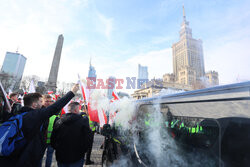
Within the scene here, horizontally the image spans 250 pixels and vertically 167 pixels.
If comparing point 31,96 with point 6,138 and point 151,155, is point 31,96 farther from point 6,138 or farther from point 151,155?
point 151,155

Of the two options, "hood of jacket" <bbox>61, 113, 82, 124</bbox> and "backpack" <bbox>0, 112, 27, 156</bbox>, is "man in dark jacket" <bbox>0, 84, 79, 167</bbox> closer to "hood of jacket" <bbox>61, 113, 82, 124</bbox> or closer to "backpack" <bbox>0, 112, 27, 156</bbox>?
"backpack" <bbox>0, 112, 27, 156</bbox>

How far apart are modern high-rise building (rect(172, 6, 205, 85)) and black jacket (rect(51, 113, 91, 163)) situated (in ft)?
213

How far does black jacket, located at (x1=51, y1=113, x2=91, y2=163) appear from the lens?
83.8 inches

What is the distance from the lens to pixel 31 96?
5.74 ft

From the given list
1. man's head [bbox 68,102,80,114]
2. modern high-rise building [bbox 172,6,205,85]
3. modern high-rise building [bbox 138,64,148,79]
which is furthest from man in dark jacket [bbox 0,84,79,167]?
modern high-rise building [bbox 138,64,148,79]

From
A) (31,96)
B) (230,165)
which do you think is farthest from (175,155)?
(31,96)

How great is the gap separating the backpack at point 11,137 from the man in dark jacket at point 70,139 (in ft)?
2.69

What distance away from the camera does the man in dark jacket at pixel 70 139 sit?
213 centimetres

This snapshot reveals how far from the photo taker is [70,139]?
2.13 metres

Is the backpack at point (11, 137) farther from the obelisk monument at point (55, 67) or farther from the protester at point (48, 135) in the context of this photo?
the obelisk monument at point (55, 67)

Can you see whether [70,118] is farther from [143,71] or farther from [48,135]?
[143,71]

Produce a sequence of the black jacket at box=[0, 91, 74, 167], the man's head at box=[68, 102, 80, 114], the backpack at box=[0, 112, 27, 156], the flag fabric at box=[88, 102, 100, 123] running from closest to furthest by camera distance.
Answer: the backpack at box=[0, 112, 27, 156] < the black jacket at box=[0, 91, 74, 167] < the man's head at box=[68, 102, 80, 114] < the flag fabric at box=[88, 102, 100, 123]

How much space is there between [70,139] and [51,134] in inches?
17.9

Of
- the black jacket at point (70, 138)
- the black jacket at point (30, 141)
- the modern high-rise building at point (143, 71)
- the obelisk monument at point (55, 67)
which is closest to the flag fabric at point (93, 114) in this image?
the black jacket at point (70, 138)
